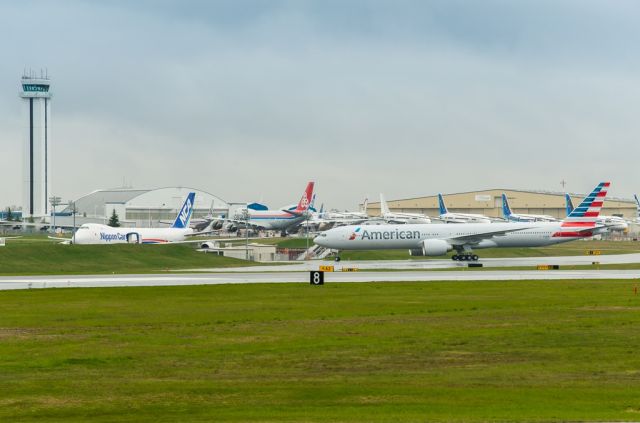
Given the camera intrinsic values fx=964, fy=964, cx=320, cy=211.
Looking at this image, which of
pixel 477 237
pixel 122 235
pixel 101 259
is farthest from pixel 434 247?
pixel 122 235

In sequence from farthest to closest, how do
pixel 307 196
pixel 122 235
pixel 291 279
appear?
pixel 307 196 → pixel 122 235 → pixel 291 279

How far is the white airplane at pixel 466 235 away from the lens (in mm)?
91562

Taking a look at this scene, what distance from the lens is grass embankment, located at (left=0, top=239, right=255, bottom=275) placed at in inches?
3250

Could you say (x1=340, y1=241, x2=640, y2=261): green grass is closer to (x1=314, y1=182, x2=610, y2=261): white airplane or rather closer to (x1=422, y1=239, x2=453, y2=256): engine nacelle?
(x1=314, y1=182, x2=610, y2=261): white airplane

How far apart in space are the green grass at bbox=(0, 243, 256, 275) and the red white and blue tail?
3098 cm

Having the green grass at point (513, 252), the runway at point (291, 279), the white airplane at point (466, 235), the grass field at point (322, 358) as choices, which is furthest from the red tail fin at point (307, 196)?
the grass field at point (322, 358)

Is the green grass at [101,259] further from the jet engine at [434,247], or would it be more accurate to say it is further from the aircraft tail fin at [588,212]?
the aircraft tail fin at [588,212]

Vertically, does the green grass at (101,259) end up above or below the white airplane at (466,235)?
below

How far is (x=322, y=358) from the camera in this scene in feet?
85.4

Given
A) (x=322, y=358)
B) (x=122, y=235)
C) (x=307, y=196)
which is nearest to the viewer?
(x=322, y=358)

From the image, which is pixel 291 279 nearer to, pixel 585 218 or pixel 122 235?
pixel 585 218

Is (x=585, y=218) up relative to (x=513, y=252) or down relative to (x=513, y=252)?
up

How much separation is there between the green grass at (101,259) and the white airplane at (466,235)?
10868 mm

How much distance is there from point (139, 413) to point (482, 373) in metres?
8.69
